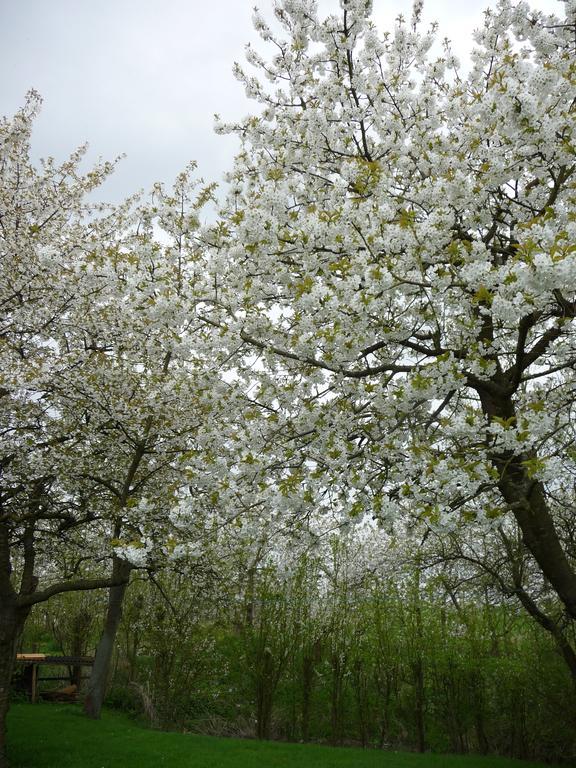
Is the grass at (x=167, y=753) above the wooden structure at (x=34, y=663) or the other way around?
the other way around

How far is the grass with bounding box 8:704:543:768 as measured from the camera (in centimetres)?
832

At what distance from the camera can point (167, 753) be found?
29.1 feet

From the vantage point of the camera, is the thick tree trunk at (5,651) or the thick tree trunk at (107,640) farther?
the thick tree trunk at (107,640)

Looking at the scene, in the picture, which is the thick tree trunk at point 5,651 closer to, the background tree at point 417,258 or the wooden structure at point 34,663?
the background tree at point 417,258

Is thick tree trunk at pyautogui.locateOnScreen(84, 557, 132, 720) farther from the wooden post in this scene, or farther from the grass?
the wooden post

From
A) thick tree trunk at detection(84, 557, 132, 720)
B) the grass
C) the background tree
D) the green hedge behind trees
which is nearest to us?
the background tree

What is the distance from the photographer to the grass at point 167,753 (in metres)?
8.32

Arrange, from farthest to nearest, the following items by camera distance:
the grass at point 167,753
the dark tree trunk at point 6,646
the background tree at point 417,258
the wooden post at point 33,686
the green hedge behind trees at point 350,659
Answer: the wooden post at point 33,686 < the green hedge behind trees at point 350,659 < the grass at point 167,753 < the dark tree trunk at point 6,646 < the background tree at point 417,258

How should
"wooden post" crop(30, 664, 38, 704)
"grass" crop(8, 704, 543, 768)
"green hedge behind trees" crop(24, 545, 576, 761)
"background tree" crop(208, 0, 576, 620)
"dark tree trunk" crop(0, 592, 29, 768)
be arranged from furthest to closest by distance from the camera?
"wooden post" crop(30, 664, 38, 704), "green hedge behind trees" crop(24, 545, 576, 761), "grass" crop(8, 704, 543, 768), "dark tree trunk" crop(0, 592, 29, 768), "background tree" crop(208, 0, 576, 620)

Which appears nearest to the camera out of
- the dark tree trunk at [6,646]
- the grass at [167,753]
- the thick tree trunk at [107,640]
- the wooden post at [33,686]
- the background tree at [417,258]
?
the background tree at [417,258]

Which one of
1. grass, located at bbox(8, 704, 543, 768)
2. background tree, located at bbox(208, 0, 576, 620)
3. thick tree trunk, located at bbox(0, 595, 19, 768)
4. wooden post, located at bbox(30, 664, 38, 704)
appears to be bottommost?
grass, located at bbox(8, 704, 543, 768)

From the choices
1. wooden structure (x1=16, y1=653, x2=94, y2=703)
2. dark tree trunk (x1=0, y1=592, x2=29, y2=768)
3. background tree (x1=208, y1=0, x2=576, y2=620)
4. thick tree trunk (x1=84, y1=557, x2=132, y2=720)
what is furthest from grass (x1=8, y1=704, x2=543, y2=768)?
background tree (x1=208, y1=0, x2=576, y2=620)

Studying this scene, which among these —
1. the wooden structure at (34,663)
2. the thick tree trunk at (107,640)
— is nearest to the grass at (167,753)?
the thick tree trunk at (107,640)

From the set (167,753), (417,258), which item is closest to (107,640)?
(167,753)
